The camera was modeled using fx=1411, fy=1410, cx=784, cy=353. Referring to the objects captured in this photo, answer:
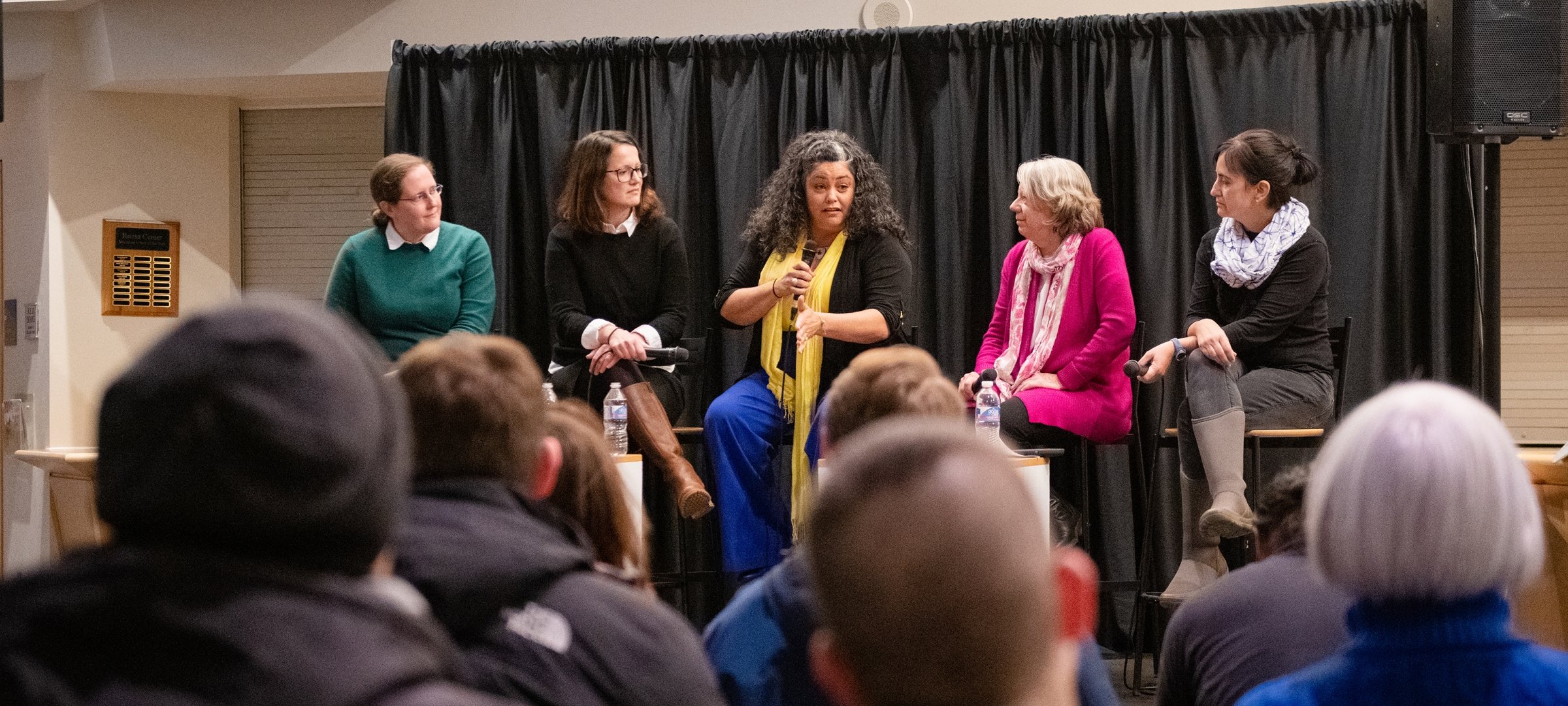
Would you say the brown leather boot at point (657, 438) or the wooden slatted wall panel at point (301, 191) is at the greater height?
the wooden slatted wall panel at point (301, 191)

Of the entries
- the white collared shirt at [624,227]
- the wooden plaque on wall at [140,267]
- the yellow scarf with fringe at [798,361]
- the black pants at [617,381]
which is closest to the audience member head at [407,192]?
the white collared shirt at [624,227]

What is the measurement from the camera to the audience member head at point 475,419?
56.7 inches

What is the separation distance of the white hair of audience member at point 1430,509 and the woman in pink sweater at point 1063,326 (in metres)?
2.86

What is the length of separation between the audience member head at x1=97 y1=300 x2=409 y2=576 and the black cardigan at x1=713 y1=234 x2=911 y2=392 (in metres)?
3.41

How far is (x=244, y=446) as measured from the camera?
809mm

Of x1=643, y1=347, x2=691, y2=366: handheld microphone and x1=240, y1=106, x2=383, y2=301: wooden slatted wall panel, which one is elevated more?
x1=240, y1=106, x2=383, y2=301: wooden slatted wall panel

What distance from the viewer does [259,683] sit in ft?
2.48

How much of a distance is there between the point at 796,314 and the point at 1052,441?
2.86ft

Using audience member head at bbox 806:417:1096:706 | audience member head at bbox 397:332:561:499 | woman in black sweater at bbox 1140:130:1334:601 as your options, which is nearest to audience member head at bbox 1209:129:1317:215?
woman in black sweater at bbox 1140:130:1334:601

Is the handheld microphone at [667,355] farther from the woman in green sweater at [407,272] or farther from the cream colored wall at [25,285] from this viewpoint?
the cream colored wall at [25,285]

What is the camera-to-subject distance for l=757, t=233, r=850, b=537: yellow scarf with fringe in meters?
4.21

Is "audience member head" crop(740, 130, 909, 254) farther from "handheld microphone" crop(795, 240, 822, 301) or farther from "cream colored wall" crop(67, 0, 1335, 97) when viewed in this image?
"cream colored wall" crop(67, 0, 1335, 97)

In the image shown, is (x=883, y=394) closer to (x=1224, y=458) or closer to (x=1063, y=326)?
(x=1224, y=458)

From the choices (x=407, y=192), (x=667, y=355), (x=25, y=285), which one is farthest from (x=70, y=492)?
(x=667, y=355)
